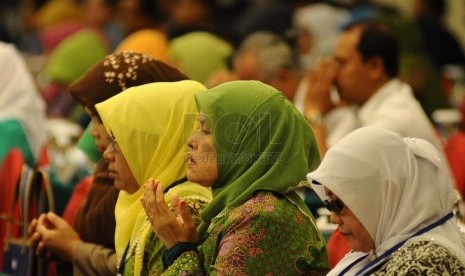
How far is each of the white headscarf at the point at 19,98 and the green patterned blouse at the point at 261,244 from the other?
2670 mm

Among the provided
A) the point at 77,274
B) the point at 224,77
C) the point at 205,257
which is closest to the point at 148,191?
the point at 205,257

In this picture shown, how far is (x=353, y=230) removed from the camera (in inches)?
151

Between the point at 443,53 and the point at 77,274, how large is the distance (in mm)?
6069

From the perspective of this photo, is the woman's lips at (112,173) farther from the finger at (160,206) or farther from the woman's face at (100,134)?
the finger at (160,206)

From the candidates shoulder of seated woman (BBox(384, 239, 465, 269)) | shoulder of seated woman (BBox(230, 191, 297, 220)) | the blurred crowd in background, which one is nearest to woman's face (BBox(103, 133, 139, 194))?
shoulder of seated woman (BBox(230, 191, 297, 220))

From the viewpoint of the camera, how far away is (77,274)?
4.79 m

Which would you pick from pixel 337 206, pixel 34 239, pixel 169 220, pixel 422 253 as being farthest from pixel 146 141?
pixel 422 253

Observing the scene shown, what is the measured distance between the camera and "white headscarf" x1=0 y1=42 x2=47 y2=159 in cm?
663

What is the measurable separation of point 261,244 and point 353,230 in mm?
273

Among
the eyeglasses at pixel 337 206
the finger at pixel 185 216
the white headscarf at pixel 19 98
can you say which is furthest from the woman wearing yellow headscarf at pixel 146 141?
the white headscarf at pixel 19 98

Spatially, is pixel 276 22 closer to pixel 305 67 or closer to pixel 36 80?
pixel 305 67

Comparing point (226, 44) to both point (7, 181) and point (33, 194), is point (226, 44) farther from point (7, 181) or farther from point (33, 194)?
point (33, 194)

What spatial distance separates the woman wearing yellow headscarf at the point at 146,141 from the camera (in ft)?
14.7

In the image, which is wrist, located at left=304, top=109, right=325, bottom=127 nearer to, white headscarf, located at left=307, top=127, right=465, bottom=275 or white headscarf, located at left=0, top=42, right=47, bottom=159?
white headscarf, located at left=0, top=42, right=47, bottom=159
